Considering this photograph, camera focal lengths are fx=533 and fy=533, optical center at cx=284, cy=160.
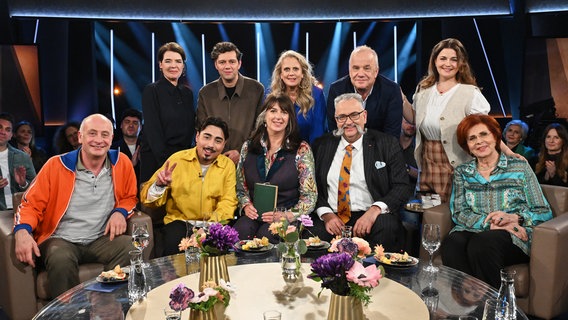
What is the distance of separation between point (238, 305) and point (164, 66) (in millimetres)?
2425

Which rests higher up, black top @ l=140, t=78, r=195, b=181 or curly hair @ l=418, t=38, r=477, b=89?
curly hair @ l=418, t=38, r=477, b=89

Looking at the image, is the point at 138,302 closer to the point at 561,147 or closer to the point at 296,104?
the point at 296,104

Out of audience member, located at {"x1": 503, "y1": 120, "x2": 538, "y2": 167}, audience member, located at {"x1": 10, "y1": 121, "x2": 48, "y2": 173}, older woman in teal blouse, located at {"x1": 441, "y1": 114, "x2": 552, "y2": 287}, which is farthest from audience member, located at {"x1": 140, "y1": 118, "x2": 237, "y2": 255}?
audience member, located at {"x1": 503, "y1": 120, "x2": 538, "y2": 167}

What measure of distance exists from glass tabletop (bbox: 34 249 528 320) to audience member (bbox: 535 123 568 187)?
270cm

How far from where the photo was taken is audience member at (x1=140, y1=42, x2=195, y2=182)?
392cm

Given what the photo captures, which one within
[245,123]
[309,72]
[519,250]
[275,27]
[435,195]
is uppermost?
[275,27]

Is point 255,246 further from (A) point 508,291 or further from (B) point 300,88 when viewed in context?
(B) point 300,88

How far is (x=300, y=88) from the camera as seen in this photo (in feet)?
12.8

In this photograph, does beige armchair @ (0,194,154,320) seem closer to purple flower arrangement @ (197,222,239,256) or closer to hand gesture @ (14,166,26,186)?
purple flower arrangement @ (197,222,239,256)

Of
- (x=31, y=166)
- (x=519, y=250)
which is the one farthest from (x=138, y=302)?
(x=31, y=166)

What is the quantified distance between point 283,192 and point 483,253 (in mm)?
1287

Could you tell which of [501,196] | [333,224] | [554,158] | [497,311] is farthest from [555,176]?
[497,311]

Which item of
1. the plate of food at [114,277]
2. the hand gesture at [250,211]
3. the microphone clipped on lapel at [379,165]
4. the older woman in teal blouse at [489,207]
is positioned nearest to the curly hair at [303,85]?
the microphone clipped on lapel at [379,165]

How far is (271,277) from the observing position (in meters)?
2.24
